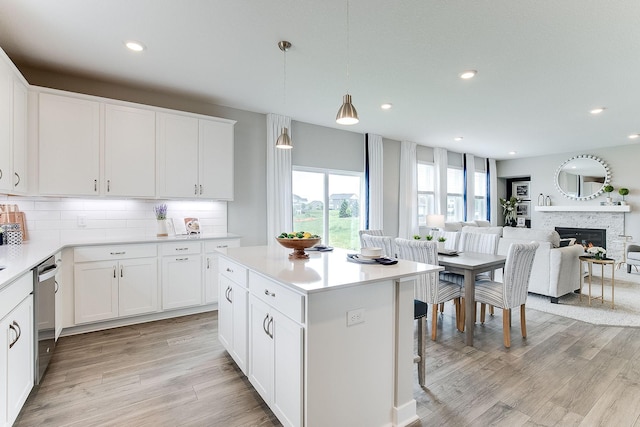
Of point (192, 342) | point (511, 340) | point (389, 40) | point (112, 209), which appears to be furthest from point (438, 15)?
point (112, 209)

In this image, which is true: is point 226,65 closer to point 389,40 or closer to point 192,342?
point 389,40

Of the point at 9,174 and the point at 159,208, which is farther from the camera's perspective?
the point at 159,208

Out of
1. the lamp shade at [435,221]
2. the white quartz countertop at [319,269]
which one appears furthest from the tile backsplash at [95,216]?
the lamp shade at [435,221]

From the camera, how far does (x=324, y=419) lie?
1.65 meters

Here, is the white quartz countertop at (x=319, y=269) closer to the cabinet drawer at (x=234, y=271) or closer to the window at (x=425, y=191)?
the cabinet drawer at (x=234, y=271)

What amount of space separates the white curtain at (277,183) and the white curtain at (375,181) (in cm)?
186

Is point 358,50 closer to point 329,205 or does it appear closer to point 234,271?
point 234,271

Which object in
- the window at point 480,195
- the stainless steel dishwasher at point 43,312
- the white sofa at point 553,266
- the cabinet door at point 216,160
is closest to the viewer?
the stainless steel dishwasher at point 43,312

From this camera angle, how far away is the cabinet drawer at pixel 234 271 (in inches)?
92.1

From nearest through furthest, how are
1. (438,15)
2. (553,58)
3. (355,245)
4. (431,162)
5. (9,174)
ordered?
(438,15) < (9,174) < (553,58) < (355,245) < (431,162)

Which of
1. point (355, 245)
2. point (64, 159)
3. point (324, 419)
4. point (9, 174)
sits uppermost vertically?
point (64, 159)

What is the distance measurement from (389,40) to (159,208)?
3.30 metres

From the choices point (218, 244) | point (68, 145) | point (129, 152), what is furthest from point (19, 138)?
point (218, 244)

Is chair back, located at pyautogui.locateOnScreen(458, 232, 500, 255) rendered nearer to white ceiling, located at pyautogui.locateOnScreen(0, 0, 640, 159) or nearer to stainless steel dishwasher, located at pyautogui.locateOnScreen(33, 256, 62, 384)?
white ceiling, located at pyautogui.locateOnScreen(0, 0, 640, 159)
